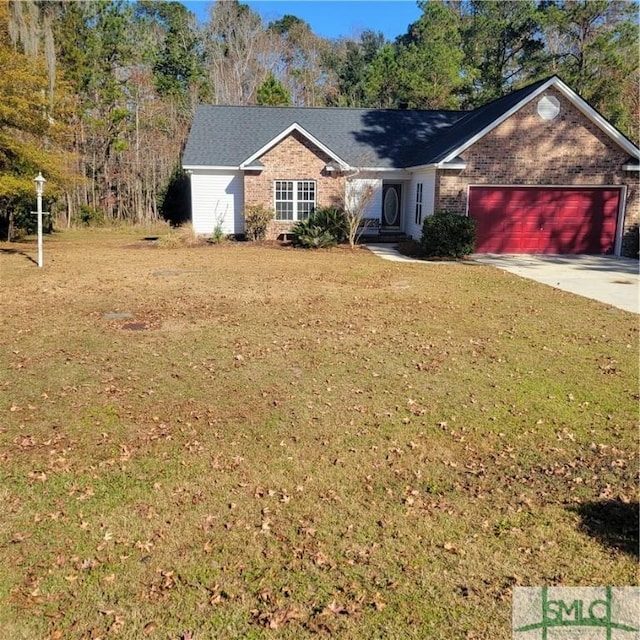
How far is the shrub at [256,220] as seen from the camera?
68.2ft

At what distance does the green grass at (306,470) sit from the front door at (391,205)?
14.2 m

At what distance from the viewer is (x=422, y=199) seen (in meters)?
20.3

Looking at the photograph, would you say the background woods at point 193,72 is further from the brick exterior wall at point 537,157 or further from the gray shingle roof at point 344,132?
the brick exterior wall at point 537,157

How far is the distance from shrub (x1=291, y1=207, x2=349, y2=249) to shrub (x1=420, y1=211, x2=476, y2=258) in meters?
3.86

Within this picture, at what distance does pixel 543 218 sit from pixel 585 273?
14.4 ft

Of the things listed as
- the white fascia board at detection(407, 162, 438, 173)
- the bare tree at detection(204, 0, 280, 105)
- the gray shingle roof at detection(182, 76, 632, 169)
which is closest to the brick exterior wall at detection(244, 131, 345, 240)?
the gray shingle roof at detection(182, 76, 632, 169)

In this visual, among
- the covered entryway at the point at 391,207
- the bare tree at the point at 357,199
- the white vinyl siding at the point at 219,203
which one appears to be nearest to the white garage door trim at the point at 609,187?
the bare tree at the point at 357,199

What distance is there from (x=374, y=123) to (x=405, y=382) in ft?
66.2

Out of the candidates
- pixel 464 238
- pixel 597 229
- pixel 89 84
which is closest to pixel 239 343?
pixel 464 238

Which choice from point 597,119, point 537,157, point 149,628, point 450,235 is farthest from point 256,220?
point 149,628

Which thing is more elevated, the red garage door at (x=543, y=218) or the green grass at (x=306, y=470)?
the red garage door at (x=543, y=218)

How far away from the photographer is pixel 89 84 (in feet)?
94.6

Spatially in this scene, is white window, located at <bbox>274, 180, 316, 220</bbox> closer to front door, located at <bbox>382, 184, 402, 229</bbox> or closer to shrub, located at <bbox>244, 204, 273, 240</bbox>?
shrub, located at <bbox>244, 204, 273, 240</bbox>

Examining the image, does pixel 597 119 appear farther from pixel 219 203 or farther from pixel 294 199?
pixel 219 203
